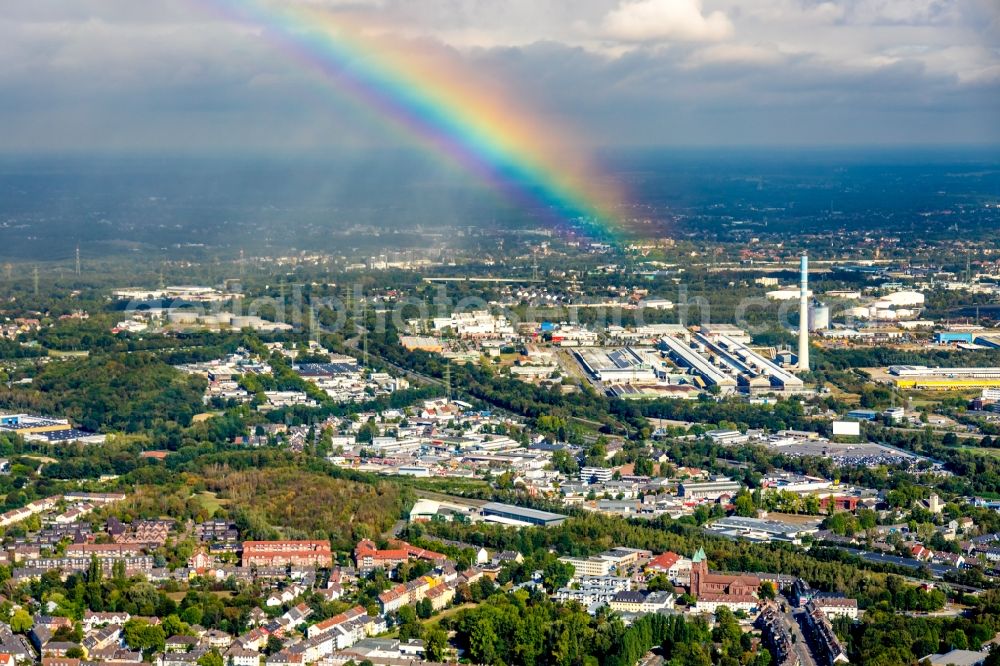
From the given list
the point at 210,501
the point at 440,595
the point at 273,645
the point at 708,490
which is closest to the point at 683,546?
the point at 440,595

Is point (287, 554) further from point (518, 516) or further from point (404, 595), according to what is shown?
point (518, 516)

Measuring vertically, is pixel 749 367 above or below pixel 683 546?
above

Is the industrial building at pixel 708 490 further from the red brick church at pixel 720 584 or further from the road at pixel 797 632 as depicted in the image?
the road at pixel 797 632

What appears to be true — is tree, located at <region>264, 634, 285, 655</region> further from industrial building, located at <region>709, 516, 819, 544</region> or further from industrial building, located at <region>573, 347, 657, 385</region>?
industrial building, located at <region>573, 347, 657, 385</region>

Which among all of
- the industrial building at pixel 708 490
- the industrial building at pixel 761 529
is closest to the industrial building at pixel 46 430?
the industrial building at pixel 708 490

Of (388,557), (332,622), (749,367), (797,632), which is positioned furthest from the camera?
(749,367)

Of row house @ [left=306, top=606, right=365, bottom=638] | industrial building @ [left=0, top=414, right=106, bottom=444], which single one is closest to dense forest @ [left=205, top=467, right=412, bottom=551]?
row house @ [left=306, top=606, right=365, bottom=638]
